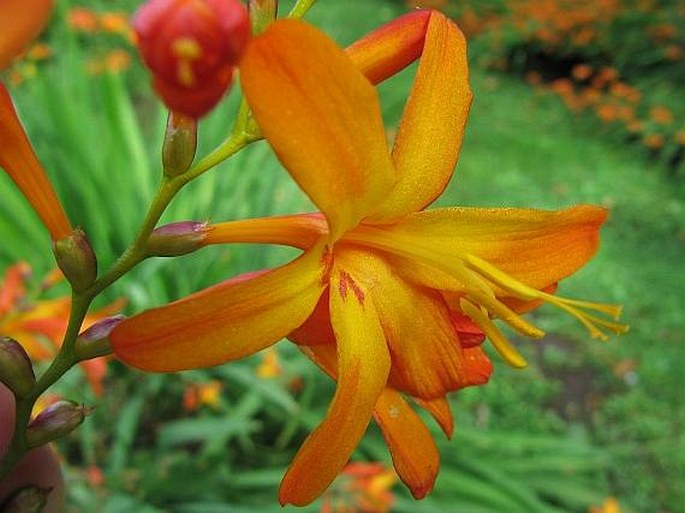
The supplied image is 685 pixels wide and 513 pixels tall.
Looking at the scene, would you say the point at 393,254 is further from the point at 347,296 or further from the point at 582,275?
the point at 582,275

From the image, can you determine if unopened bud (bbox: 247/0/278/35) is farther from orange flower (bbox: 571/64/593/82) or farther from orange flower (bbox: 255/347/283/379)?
orange flower (bbox: 571/64/593/82)

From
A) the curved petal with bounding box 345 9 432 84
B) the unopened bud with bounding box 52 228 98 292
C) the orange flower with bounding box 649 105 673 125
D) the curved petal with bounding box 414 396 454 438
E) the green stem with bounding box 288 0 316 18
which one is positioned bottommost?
the orange flower with bounding box 649 105 673 125

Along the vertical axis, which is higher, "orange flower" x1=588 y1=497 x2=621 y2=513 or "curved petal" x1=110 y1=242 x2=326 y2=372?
"curved petal" x1=110 y1=242 x2=326 y2=372

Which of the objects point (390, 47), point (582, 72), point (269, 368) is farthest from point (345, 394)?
point (582, 72)

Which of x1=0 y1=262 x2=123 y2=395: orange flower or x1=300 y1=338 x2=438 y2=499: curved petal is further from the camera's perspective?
x1=0 y1=262 x2=123 y2=395: orange flower

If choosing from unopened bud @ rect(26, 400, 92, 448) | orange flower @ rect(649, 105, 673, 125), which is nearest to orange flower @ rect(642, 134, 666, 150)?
orange flower @ rect(649, 105, 673, 125)

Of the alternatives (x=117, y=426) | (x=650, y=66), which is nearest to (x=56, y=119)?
(x=117, y=426)

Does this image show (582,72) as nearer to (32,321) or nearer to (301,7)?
(32,321)
